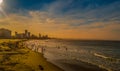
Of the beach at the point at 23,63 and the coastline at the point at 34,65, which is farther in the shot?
the coastline at the point at 34,65

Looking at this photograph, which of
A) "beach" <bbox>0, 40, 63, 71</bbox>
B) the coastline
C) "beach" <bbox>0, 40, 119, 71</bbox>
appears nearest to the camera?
"beach" <bbox>0, 40, 63, 71</bbox>

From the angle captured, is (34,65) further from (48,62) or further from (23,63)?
(48,62)

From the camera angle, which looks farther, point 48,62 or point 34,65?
point 48,62

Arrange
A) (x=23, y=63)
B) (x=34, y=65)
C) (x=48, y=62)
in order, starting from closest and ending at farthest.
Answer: (x=34, y=65), (x=23, y=63), (x=48, y=62)

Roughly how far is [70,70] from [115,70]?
9010 millimetres

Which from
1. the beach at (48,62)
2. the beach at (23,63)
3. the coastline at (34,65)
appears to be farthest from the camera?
the beach at (48,62)

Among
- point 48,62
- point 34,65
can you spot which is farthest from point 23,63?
point 48,62

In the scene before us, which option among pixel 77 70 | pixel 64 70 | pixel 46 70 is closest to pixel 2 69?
pixel 46 70

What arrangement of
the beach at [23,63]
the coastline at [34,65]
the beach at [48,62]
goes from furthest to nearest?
the beach at [48,62], the coastline at [34,65], the beach at [23,63]

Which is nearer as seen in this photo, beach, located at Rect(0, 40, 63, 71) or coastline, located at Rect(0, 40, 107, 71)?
beach, located at Rect(0, 40, 63, 71)

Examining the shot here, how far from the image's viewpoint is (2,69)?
82.6 feet

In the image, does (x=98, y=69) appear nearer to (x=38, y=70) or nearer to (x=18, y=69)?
(x=38, y=70)

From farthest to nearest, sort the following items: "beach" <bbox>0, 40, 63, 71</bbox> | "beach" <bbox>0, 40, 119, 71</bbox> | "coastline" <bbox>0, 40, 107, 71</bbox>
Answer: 1. "beach" <bbox>0, 40, 119, 71</bbox>
2. "coastline" <bbox>0, 40, 107, 71</bbox>
3. "beach" <bbox>0, 40, 63, 71</bbox>

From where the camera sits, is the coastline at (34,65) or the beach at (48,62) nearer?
the coastline at (34,65)
